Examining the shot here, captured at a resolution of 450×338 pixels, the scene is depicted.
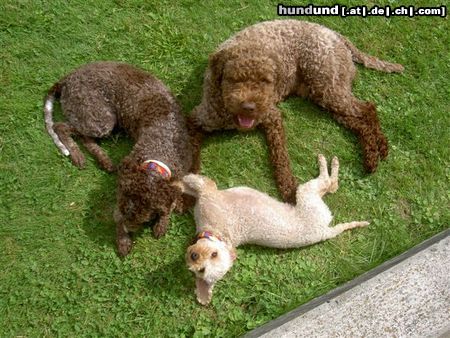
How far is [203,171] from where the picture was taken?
12.7ft

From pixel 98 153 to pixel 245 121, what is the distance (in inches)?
51.6

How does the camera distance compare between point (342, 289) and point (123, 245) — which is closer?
point (342, 289)

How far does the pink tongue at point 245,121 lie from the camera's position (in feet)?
11.6

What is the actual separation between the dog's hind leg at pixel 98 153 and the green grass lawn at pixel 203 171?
0.09 metres

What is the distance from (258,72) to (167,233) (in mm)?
1506

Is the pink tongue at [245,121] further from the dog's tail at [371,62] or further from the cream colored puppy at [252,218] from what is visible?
the dog's tail at [371,62]

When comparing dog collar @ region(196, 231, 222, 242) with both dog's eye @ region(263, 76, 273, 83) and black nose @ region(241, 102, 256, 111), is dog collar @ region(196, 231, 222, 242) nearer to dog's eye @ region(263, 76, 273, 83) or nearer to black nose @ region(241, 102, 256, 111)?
black nose @ region(241, 102, 256, 111)

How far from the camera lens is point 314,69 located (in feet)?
12.7

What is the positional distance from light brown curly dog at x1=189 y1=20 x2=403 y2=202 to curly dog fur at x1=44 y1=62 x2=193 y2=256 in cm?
31

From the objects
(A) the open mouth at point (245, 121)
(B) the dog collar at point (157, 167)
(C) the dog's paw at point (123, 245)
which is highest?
(A) the open mouth at point (245, 121)

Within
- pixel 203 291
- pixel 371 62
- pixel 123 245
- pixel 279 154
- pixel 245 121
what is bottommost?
pixel 203 291

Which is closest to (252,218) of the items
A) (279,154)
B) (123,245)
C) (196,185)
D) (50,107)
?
(196,185)

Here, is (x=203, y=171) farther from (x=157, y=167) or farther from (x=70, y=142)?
(x=70, y=142)

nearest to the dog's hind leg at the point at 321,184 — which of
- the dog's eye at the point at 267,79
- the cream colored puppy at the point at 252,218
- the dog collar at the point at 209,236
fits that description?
the cream colored puppy at the point at 252,218
